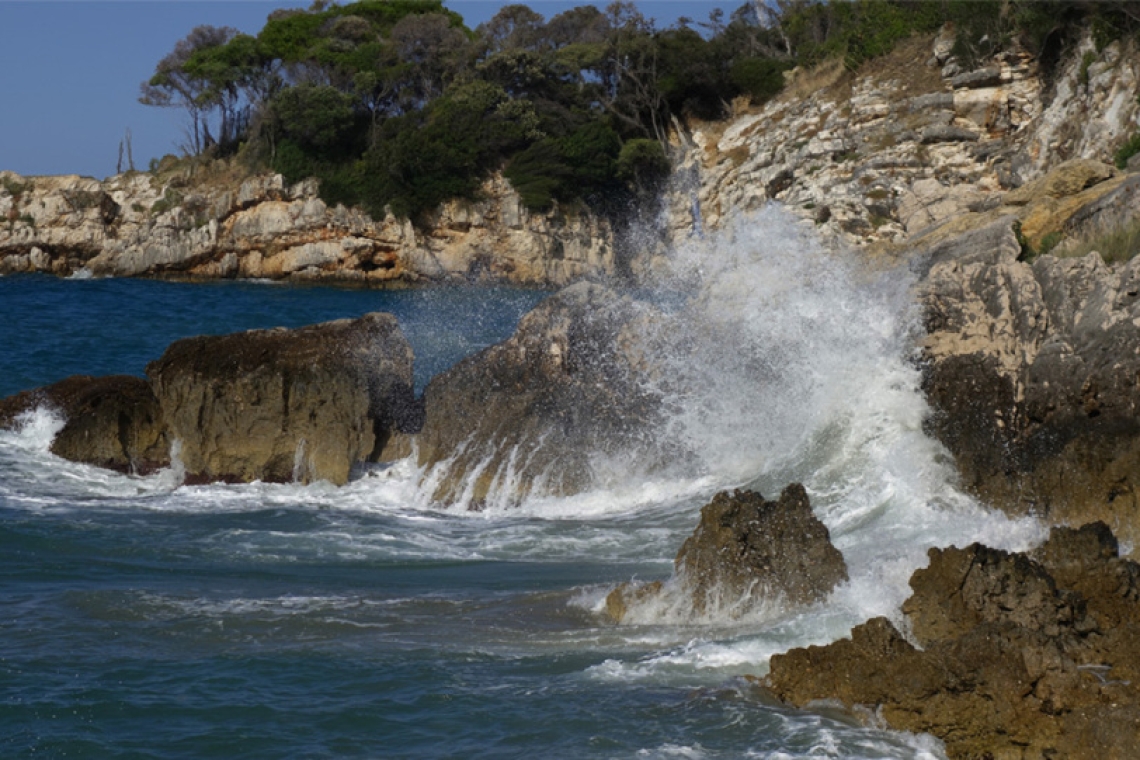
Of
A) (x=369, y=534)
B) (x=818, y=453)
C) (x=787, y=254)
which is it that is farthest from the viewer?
(x=787, y=254)

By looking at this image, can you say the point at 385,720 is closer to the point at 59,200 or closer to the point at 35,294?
the point at 35,294

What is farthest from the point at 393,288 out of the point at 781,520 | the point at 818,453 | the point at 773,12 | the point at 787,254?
the point at 781,520

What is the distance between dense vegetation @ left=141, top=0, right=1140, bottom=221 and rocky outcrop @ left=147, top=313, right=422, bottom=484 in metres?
31.8

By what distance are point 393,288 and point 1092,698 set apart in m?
42.4

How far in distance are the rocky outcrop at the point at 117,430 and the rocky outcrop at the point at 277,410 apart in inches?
18.5

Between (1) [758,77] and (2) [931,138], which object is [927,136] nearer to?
(2) [931,138]

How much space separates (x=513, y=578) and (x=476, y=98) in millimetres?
41700

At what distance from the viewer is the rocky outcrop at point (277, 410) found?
1392 centimetres

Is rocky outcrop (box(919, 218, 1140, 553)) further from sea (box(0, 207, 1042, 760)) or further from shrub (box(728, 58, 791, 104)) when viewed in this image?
shrub (box(728, 58, 791, 104))

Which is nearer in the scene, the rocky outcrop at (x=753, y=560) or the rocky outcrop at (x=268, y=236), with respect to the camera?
the rocky outcrop at (x=753, y=560)

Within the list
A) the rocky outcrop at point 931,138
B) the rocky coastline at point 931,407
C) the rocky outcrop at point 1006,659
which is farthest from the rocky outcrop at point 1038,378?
the rocky outcrop at point 931,138

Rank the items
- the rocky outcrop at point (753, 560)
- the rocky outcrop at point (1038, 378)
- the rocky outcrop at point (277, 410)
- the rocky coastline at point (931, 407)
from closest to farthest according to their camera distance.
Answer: the rocky coastline at point (931, 407)
the rocky outcrop at point (753, 560)
the rocky outcrop at point (1038, 378)
the rocky outcrop at point (277, 410)

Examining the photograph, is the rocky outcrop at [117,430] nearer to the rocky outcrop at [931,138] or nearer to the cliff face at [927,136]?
the rocky outcrop at [931,138]

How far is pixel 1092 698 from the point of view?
5.73 m
